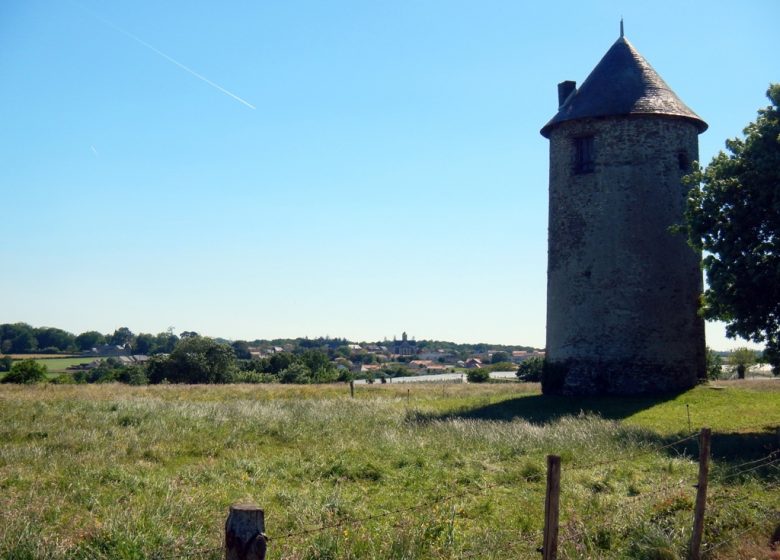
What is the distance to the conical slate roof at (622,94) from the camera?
1022 inches

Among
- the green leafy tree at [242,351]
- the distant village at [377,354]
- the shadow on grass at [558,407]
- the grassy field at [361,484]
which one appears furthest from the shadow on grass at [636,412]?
the green leafy tree at [242,351]

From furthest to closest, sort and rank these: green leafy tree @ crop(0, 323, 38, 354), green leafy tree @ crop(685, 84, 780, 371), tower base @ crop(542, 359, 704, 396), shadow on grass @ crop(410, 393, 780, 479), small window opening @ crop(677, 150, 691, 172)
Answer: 1. green leafy tree @ crop(0, 323, 38, 354)
2. small window opening @ crop(677, 150, 691, 172)
3. tower base @ crop(542, 359, 704, 396)
4. green leafy tree @ crop(685, 84, 780, 371)
5. shadow on grass @ crop(410, 393, 780, 479)

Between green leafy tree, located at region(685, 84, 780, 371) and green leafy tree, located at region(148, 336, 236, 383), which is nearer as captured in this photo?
green leafy tree, located at region(685, 84, 780, 371)

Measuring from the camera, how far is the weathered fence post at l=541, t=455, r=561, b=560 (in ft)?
18.9

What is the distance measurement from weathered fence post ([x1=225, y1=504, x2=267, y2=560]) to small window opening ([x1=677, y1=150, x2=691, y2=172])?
2502 centimetres

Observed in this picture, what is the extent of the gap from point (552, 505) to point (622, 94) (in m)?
23.4

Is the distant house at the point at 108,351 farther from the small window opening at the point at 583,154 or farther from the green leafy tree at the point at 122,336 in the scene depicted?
the small window opening at the point at 583,154

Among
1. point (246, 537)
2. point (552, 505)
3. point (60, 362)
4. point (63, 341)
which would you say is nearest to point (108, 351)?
point (63, 341)

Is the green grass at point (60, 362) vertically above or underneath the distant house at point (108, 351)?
underneath

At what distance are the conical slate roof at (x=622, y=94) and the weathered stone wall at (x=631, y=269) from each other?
322 mm

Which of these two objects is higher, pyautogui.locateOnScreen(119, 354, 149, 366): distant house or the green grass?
pyautogui.locateOnScreen(119, 354, 149, 366): distant house

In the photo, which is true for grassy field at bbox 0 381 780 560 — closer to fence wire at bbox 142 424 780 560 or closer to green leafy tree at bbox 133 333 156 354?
fence wire at bbox 142 424 780 560

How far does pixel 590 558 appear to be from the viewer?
7.02m

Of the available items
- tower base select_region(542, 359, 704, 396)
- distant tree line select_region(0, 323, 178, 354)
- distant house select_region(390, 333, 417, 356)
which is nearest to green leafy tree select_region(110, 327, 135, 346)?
distant tree line select_region(0, 323, 178, 354)
